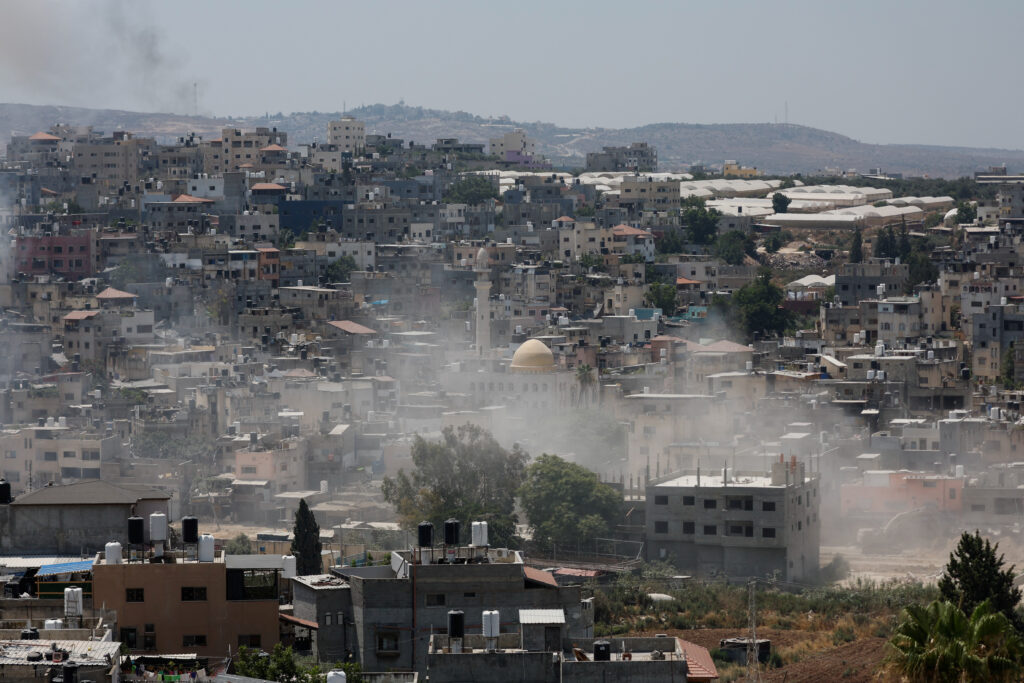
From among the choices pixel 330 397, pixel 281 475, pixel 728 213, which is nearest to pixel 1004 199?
pixel 728 213

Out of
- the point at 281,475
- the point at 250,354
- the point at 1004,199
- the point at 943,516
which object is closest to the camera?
the point at 943,516

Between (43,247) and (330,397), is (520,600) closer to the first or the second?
(330,397)

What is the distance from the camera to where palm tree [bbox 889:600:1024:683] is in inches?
784

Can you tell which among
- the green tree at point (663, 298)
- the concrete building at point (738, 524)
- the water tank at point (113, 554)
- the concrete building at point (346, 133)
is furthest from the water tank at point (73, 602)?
the concrete building at point (346, 133)

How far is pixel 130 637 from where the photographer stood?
21438 mm

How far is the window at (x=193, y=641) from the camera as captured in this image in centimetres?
2156

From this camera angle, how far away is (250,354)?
57000 mm

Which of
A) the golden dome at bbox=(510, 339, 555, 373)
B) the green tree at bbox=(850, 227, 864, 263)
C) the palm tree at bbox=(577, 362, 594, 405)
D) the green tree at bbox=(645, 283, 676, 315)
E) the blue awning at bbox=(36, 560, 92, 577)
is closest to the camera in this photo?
the blue awning at bbox=(36, 560, 92, 577)

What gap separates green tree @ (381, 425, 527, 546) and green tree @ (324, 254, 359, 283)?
83.9ft

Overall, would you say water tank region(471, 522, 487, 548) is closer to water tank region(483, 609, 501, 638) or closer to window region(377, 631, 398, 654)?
window region(377, 631, 398, 654)

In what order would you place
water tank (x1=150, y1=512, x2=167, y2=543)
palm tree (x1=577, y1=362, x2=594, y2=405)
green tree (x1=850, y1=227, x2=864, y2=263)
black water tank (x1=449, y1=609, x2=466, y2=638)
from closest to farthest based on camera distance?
black water tank (x1=449, y1=609, x2=466, y2=638)
water tank (x1=150, y1=512, x2=167, y2=543)
palm tree (x1=577, y1=362, x2=594, y2=405)
green tree (x1=850, y1=227, x2=864, y2=263)

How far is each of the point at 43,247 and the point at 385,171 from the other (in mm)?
22017

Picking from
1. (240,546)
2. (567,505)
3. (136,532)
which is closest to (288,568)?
(136,532)

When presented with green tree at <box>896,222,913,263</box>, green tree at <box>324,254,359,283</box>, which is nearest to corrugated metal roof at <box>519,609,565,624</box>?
green tree at <box>324,254,359,283</box>
